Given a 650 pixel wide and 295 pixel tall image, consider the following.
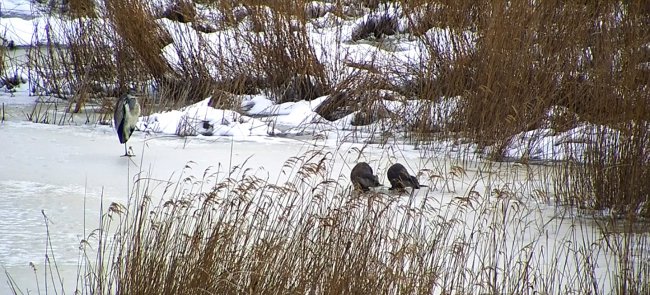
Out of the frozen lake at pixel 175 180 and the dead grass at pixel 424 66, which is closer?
the frozen lake at pixel 175 180

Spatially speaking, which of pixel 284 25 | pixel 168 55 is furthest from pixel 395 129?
pixel 168 55

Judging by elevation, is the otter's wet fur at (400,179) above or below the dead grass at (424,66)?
below

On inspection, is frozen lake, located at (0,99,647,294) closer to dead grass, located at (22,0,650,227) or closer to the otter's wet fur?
the otter's wet fur

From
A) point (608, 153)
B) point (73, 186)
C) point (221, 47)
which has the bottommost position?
point (73, 186)

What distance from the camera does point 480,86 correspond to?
7844mm

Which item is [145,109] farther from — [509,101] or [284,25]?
Result: [509,101]

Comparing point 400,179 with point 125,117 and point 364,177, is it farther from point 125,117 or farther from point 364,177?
point 125,117

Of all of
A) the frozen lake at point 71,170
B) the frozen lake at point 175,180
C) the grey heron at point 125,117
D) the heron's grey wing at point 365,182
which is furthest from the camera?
the grey heron at point 125,117

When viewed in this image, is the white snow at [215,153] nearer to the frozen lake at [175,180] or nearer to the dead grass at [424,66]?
the frozen lake at [175,180]

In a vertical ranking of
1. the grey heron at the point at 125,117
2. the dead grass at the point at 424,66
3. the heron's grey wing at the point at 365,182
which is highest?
the dead grass at the point at 424,66

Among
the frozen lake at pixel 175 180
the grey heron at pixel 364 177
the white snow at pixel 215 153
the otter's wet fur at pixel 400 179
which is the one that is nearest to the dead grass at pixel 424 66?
the white snow at pixel 215 153

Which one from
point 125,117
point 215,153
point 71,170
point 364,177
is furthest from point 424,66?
point 71,170

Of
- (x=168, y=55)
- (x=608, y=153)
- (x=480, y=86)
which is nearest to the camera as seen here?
(x=608, y=153)

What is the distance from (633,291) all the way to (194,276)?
1.72 m
